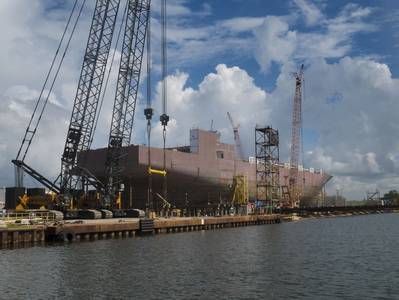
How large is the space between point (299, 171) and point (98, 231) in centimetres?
13051

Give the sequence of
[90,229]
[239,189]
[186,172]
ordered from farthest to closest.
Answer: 1. [239,189]
2. [186,172]
3. [90,229]

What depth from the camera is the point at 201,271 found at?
36375mm

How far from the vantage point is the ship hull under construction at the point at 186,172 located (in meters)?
104

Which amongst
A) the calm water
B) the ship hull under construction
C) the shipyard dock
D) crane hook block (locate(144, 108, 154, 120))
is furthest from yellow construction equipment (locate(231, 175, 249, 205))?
the calm water

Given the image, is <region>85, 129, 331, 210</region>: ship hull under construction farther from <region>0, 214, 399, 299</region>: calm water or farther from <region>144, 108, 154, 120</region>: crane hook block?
<region>0, 214, 399, 299</region>: calm water

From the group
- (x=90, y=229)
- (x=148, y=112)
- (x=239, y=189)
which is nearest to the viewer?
(x=90, y=229)

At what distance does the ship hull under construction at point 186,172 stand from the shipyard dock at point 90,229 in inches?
921

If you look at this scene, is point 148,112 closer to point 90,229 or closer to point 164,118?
point 164,118

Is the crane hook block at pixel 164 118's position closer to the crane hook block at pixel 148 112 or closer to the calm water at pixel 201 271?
the crane hook block at pixel 148 112

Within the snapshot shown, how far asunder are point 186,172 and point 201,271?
257ft

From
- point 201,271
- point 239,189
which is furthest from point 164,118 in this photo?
point 201,271

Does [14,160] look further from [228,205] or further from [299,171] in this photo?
[299,171]

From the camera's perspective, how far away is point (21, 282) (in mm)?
32125

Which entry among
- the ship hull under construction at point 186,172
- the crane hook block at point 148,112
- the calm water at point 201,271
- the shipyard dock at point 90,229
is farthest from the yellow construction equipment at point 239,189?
the calm water at point 201,271
